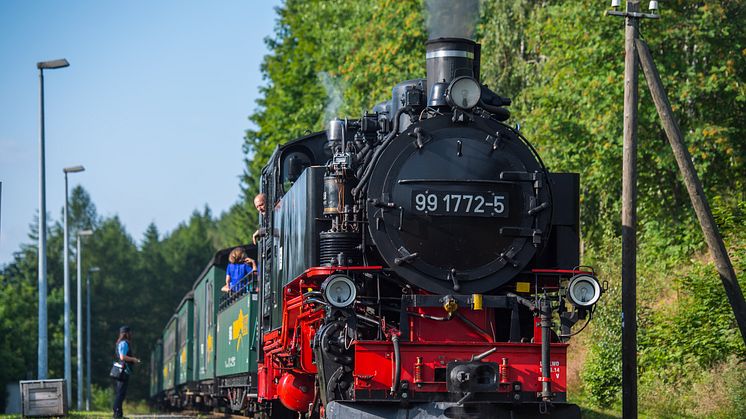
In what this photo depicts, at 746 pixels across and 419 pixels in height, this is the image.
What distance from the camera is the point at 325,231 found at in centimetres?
970

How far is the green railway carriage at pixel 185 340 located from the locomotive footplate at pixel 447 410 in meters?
15.2

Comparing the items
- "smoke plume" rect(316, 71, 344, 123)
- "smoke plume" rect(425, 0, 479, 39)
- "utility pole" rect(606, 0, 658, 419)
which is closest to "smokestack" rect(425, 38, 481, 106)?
"smoke plume" rect(425, 0, 479, 39)

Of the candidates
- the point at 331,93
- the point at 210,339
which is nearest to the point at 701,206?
the point at 210,339

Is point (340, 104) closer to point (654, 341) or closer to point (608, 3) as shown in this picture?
point (608, 3)

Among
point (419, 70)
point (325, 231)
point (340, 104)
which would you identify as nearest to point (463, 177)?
point (325, 231)

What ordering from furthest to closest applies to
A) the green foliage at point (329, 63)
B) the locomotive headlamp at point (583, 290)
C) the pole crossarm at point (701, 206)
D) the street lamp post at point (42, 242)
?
the green foliage at point (329, 63), the street lamp post at point (42, 242), the pole crossarm at point (701, 206), the locomotive headlamp at point (583, 290)

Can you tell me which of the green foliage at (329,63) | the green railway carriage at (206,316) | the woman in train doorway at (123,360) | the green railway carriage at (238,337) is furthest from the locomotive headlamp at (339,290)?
the green foliage at (329,63)

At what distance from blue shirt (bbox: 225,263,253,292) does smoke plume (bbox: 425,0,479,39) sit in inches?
204

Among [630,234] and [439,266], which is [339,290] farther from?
[630,234]

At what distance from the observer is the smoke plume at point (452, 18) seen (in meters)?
12.0

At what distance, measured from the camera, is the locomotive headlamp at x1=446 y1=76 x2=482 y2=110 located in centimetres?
962

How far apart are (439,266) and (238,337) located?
6013 millimetres

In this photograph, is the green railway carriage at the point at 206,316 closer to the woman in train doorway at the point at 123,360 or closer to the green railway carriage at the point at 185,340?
the green railway carriage at the point at 185,340

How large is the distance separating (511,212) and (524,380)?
1421 millimetres
